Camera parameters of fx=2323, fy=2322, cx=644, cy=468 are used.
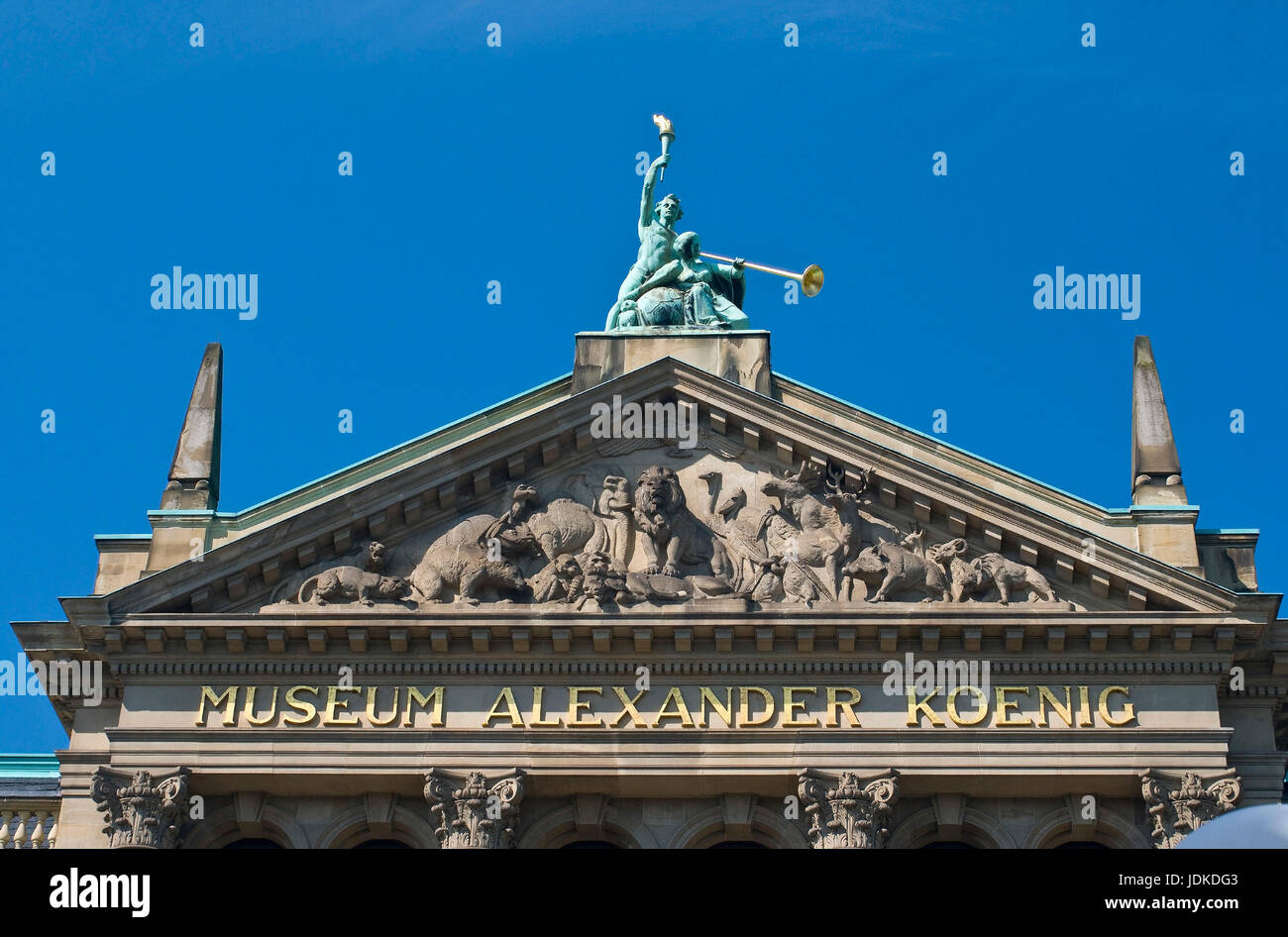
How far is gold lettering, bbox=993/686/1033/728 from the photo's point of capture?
117 ft

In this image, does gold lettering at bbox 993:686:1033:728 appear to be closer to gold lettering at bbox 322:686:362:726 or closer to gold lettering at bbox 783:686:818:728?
gold lettering at bbox 783:686:818:728

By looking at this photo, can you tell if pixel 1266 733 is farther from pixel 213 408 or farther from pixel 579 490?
pixel 213 408

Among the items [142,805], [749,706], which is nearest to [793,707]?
[749,706]

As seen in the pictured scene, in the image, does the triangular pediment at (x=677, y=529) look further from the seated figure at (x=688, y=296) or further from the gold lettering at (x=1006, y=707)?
the seated figure at (x=688, y=296)

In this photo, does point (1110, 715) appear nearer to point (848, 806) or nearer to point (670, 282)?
point (848, 806)

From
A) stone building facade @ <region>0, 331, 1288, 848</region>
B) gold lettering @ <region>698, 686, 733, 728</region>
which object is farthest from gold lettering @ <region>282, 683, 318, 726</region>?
gold lettering @ <region>698, 686, 733, 728</region>

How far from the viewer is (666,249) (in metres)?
41.1

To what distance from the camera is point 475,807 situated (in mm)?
34969

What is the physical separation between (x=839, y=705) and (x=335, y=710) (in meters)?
7.78

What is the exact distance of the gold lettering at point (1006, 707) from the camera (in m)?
35.5

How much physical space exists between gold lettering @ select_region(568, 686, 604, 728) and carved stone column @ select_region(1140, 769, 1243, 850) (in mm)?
8333
